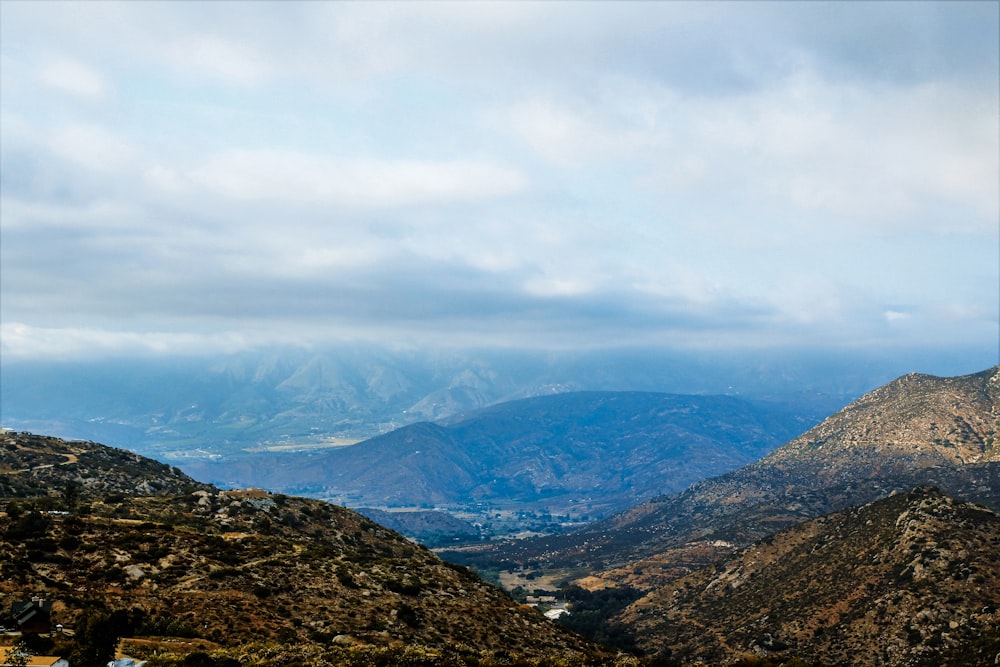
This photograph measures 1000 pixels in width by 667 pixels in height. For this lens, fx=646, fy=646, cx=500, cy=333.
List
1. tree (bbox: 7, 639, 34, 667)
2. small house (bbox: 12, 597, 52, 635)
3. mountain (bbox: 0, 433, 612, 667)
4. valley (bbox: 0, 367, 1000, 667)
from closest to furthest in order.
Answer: tree (bbox: 7, 639, 34, 667) < small house (bbox: 12, 597, 52, 635) < mountain (bbox: 0, 433, 612, 667) < valley (bbox: 0, 367, 1000, 667)

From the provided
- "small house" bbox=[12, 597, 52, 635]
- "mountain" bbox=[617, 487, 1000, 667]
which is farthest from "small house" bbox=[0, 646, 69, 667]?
"mountain" bbox=[617, 487, 1000, 667]

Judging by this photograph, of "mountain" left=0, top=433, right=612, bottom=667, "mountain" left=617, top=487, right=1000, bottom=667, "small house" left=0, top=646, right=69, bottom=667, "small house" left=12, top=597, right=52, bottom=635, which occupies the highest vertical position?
"small house" left=12, top=597, right=52, bottom=635

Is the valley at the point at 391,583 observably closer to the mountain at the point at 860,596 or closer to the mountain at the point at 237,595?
the mountain at the point at 237,595

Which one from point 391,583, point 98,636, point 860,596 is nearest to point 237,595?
point 98,636

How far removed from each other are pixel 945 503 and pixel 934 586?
34585 mm

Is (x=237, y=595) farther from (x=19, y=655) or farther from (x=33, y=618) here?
(x=19, y=655)

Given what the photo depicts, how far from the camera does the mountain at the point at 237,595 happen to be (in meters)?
37.4

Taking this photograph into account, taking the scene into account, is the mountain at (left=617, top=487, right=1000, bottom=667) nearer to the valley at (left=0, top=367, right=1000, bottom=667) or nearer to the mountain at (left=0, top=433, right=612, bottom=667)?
the valley at (left=0, top=367, right=1000, bottom=667)

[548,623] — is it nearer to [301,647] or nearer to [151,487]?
[301,647]

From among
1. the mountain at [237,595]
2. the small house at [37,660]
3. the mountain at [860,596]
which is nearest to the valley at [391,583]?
the mountain at [237,595]

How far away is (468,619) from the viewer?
5378cm

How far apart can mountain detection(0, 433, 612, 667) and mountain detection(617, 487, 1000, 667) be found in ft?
177

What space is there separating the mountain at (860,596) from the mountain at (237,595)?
2127 inches

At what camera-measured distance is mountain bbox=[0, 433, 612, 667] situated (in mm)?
37406
